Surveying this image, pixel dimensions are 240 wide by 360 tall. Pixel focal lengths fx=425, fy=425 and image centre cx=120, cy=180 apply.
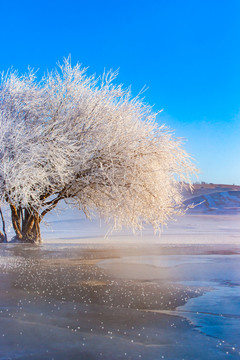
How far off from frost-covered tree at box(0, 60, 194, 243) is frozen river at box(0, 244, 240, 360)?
118 inches

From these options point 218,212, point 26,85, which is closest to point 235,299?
point 26,85

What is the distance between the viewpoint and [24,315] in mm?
4766

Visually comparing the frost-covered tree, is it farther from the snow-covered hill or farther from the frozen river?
the snow-covered hill

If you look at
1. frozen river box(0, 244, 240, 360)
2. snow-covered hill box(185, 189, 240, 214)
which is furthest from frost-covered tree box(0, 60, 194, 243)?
snow-covered hill box(185, 189, 240, 214)

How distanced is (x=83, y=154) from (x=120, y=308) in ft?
25.4

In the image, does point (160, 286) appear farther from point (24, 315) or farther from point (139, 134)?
point (139, 134)

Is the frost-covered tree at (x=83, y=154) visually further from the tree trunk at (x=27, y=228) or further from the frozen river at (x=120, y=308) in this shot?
the frozen river at (x=120, y=308)

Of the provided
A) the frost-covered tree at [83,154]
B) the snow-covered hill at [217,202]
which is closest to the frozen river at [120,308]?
the frost-covered tree at [83,154]

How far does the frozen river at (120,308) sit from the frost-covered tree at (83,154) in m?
3.00

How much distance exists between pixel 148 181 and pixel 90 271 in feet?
16.4

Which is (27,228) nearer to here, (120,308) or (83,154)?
(83,154)

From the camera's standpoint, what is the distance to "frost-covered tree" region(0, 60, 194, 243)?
11.9 m

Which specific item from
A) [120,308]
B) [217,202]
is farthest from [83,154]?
[217,202]

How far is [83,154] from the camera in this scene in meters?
12.4
